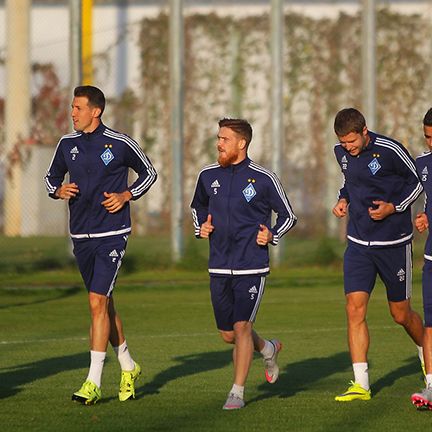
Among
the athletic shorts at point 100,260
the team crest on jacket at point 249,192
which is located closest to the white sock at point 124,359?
the athletic shorts at point 100,260

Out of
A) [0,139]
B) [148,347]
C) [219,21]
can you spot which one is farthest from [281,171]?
[148,347]

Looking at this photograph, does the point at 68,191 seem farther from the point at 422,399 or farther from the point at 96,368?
the point at 422,399

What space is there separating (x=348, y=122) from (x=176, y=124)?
13.2 meters

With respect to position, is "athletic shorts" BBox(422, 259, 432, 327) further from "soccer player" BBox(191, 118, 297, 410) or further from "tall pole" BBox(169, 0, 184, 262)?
"tall pole" BBox(169, 0, 184, 262)

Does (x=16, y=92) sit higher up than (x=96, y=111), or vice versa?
(x=16, y=92)

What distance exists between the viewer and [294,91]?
28.9m

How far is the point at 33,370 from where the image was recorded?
13117mm

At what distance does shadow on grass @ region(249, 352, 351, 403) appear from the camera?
11.9 meters

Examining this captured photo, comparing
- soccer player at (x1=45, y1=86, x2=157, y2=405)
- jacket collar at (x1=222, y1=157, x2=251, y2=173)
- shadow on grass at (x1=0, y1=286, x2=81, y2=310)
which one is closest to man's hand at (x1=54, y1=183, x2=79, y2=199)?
soccer player at (x1=45, y1=86, x2=157, y2=405)

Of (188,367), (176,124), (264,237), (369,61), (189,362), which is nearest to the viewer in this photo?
(264,237)

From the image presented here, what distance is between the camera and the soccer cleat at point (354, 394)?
11305mm

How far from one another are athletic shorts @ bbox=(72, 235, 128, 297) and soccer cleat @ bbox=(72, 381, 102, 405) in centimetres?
78

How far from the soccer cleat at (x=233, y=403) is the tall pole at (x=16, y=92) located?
17706 millimetres

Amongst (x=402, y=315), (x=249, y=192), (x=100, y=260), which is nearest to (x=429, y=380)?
(x=402, y=315)
